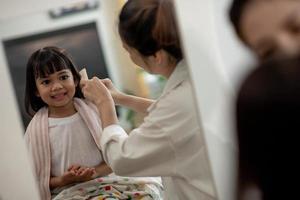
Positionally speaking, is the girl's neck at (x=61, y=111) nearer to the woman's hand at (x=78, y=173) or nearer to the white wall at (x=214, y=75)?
the woman's hand at (x=78, y=173)

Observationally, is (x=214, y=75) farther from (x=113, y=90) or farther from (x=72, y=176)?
(x=72, y=176)

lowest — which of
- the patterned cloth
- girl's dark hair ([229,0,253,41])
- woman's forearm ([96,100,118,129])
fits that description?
the patterned cloth

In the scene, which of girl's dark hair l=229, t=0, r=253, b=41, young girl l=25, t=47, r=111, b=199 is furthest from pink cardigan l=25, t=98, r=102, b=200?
girl's dark hair l=229, t=0, r=253, b=41

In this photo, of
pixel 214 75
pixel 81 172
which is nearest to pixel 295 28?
pixel 214 75

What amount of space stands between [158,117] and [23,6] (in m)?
0.35

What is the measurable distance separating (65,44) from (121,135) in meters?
0.21

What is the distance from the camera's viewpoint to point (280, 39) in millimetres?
526

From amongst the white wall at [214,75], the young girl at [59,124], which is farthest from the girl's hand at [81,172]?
the white wall at [214,75]

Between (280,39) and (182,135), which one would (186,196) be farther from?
(280,39)

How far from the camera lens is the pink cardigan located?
0.77 m

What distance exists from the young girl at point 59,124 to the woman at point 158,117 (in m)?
0.03

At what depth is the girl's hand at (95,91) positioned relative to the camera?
769 millimetres

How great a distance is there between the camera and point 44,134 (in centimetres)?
78

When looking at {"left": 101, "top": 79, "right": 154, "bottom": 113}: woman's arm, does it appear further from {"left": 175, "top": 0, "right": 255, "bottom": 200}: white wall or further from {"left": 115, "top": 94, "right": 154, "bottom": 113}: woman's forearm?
{"left": 175, "top": 0, "right": 255, "bottom": 200}: white wall
